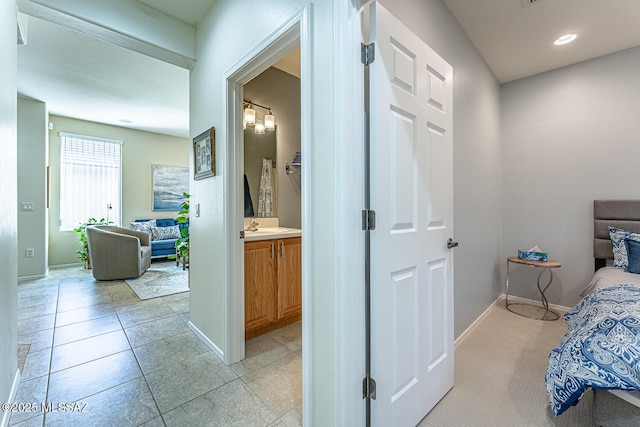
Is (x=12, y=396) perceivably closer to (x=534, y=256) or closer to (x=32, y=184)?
(x=32, y=184)

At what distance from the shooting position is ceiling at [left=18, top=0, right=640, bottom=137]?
211 cm

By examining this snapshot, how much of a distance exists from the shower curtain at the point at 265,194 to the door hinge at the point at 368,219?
208cm

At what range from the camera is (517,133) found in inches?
126

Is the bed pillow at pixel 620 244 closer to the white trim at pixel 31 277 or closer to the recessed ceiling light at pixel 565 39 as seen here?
the recessed ceiling light at pixel 565 39

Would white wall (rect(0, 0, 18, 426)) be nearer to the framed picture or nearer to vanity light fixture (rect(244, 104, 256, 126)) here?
the framed picture

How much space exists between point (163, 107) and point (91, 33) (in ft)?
9.11

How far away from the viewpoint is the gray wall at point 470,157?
1979 mm

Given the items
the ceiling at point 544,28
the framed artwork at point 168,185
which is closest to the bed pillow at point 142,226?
the framed artwork at point 168,185

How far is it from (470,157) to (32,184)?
19.8 ft

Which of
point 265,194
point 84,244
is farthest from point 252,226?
point 84,244

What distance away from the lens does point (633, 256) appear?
88.2 inches

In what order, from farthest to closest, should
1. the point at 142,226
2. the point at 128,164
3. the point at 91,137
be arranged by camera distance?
the point at 128,164 < the point at 142,226 < the point at 91,137

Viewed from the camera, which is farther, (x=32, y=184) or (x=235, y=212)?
(x=32, y=184)

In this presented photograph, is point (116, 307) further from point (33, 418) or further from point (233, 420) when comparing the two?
point (233, 420)
